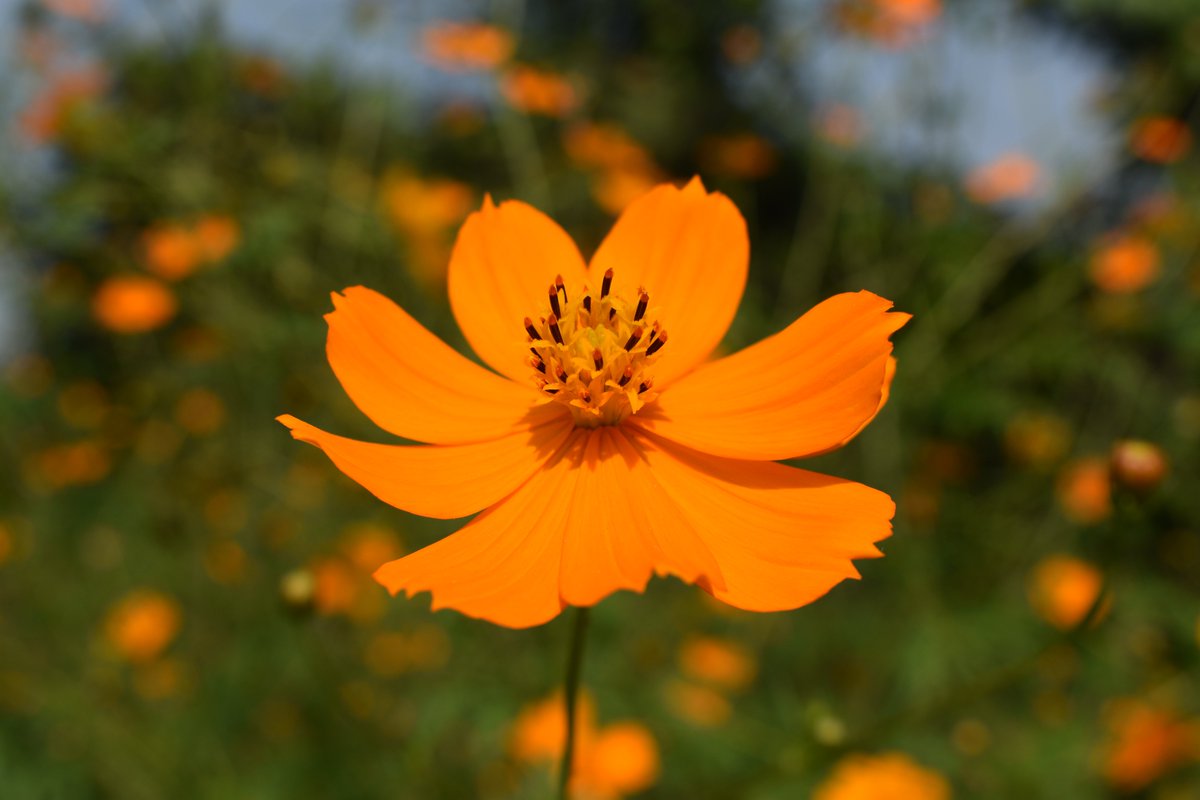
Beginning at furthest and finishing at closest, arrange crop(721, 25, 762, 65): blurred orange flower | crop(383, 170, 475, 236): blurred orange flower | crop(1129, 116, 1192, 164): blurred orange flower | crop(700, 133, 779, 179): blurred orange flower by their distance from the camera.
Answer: crop(700, 133, 779, 179): blurred orange flower → crop(721, 25, 762, 65): blurred orange flower → crop(383, 170, 475, 236): blurred orange flower → crop(1129, 116, 1192, 164): blurred orange flower

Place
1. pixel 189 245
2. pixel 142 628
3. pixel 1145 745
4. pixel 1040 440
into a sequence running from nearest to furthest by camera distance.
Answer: pixel 1145 745 < pixel 189 245 < pixel 142 628 < pixel 1040 440

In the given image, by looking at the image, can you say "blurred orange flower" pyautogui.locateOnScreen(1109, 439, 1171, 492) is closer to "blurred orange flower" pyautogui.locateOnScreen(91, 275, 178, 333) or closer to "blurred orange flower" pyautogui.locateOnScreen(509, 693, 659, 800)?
"blurred orange flower" pyautogui.locateOnScreen(509, 693, 659, 800)

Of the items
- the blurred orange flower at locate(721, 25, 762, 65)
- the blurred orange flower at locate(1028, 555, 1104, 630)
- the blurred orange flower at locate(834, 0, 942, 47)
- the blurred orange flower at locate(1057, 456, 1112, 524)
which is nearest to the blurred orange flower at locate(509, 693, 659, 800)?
the blurred orange flower at locate(1028, 555, 1104, 630)

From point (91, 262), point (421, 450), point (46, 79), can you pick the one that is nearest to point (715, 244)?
point (421, 450)

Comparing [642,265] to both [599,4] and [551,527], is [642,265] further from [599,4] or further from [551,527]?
[599,4]

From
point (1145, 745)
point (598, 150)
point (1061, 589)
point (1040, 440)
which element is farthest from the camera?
point (1040, 440)

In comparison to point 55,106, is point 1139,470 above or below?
below

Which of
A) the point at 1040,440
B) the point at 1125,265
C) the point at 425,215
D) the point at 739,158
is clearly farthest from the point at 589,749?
the point at 739,158

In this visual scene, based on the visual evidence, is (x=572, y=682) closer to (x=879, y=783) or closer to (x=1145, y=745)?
(x=879, y=783)
